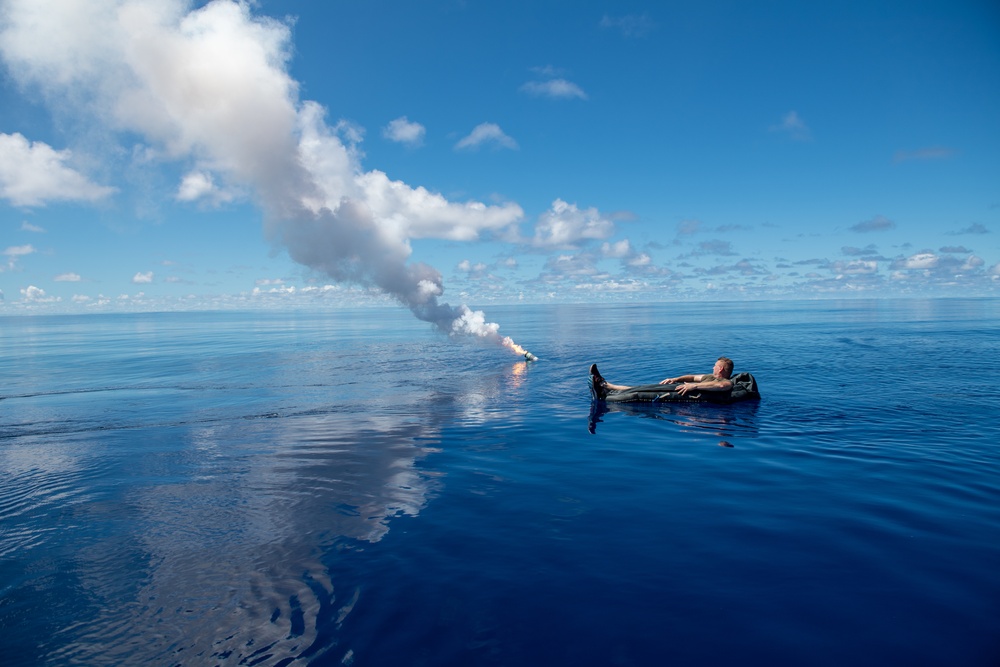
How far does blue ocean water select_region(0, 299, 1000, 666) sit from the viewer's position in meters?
7.98

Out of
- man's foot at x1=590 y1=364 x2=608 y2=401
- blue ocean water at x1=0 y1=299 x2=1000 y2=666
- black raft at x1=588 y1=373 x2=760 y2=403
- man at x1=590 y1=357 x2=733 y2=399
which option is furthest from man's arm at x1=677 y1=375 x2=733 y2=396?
man's foot at x1=590 y1=364 x2=608 y2=401

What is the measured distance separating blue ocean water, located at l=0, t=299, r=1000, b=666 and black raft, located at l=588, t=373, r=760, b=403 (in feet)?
3.90

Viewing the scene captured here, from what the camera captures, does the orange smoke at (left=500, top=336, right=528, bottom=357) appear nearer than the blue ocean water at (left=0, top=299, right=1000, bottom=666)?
No

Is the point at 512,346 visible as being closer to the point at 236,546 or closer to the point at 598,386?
the point at 598,386

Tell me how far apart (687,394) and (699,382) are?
119 cm

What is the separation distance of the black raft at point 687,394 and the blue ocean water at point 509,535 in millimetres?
1190

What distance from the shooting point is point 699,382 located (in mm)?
26266

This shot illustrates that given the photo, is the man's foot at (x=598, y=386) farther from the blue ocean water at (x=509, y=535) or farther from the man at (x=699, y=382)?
the blue ocean water at (x=509, y=535)

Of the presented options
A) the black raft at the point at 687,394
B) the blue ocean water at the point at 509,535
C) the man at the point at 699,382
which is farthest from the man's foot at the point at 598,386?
the blue ocean water at the point at 509,535

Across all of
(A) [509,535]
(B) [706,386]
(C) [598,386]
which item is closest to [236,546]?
(A) [509,535]

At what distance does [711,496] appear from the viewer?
13.4 m

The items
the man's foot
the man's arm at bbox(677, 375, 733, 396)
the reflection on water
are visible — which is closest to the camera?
the reflection on water

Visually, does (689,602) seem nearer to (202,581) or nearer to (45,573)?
(202,581)

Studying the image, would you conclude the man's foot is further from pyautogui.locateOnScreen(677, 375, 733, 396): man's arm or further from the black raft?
pyautogui.locateOnScreen(677, 375, 733, 396): man's arm
